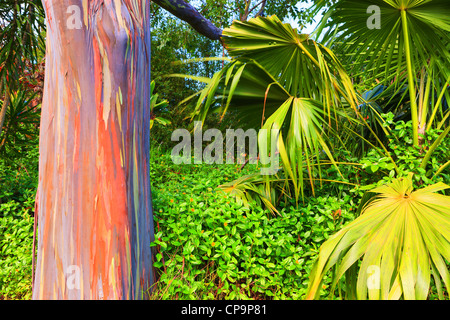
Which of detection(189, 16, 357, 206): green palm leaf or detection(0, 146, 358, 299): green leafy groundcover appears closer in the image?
detection(0, 146, 358, 299): green leafy groundcover

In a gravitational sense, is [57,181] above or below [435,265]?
above

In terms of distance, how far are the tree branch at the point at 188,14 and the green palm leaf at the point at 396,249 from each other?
341 cm

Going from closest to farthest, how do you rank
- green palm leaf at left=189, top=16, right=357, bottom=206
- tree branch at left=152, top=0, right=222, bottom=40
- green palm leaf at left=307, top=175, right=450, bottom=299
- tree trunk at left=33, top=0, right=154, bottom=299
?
1. green palm leaf at left=307, top=175, right=450, bottom=299
2. tree trunk at left=33, top=0, right=154, bottom=299
3. green palm leaf at left=189, top=16, right=357, bottom=206
4. tree branch at left=152, top=0, right=222, bottom=40

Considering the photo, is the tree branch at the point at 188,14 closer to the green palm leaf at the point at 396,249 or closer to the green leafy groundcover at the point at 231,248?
the green leafy groundcover at the point at 231,248

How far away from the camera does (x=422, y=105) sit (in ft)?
10.5

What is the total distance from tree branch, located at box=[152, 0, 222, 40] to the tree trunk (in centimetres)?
221

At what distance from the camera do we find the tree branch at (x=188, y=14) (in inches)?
157

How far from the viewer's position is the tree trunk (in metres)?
1.83

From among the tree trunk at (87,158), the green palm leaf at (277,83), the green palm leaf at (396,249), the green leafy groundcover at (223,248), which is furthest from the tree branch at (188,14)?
the green palm leaf at (396,249)

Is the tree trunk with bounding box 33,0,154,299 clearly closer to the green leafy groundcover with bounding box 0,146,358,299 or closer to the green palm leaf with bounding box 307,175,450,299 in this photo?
the green leafy groundcover with bounding box 0,146,358,299

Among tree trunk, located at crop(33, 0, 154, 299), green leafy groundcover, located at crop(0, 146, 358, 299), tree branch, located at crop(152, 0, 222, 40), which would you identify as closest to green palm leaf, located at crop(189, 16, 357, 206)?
green leafy groundcover, located at crop(0, 146, 358, 299)
